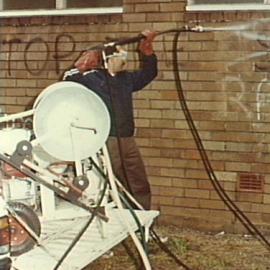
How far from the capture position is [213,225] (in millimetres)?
7629

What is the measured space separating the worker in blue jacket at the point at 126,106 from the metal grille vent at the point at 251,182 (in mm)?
949

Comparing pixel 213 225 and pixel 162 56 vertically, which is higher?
pixel 162 56

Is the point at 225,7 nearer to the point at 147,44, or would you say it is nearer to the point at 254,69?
the point at 254,69

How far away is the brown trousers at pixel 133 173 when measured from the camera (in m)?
7.67

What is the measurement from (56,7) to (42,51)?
0.48 meters

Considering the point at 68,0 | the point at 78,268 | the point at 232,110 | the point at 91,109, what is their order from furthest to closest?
1. the point at 68,0
2. the point at 232,110
3. the point at 91,109
4. the point at 78,268

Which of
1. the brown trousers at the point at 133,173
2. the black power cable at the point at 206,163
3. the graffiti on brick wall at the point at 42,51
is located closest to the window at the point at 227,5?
the black power cable at the point at 206,163

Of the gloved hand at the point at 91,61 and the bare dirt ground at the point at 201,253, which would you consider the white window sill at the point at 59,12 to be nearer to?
the gloved hand at the point at 91,61

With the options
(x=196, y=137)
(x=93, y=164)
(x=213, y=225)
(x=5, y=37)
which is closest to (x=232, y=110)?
(x=196, y=137)

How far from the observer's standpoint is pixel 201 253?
704 centimetres

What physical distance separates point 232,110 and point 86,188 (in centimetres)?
216

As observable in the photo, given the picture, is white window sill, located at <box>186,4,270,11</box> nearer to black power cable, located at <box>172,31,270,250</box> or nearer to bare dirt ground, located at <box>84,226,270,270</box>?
black power cable, located at <box>172,31,270,250</box>

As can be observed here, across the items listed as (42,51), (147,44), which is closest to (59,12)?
(42,51)

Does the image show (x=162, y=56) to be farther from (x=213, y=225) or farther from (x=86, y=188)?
(x=86, y=188)
